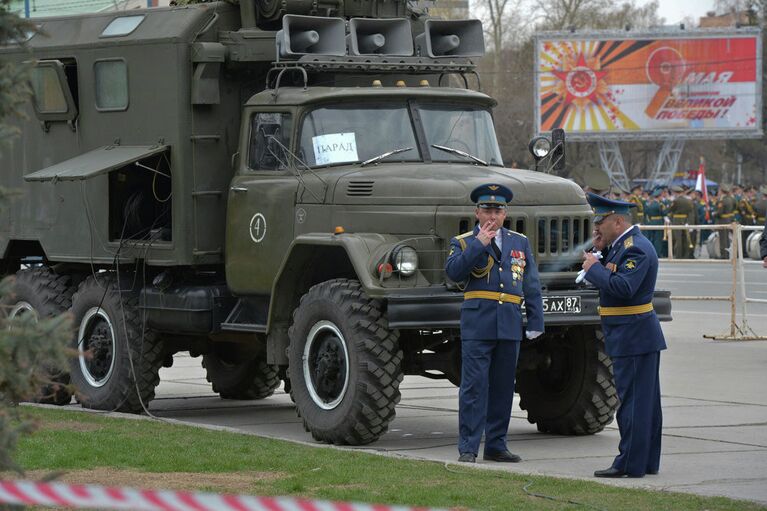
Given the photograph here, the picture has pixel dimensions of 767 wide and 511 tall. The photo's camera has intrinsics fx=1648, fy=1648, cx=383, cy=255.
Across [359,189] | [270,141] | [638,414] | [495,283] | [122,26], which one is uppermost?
[122,26]

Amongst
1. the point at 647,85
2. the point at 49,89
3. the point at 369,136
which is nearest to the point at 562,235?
the point at 369,136

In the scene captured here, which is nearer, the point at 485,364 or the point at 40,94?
the point at 485,364

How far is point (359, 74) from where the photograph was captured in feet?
43.7

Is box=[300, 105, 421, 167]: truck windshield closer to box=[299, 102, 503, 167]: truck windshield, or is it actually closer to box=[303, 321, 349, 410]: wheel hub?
box=[299, 102, 503, 167]: truck windshield

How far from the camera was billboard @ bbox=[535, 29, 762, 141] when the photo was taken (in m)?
70.9

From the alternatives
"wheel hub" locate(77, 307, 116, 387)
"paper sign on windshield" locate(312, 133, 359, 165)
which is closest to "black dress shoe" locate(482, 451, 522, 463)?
"paper sign on windshield" locate(312, 133, 359, 165)

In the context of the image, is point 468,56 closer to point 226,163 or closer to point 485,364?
point 226,163

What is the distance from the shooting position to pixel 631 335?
1035 cm

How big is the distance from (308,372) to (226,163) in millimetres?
2405

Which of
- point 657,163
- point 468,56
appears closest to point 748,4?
point 657,163

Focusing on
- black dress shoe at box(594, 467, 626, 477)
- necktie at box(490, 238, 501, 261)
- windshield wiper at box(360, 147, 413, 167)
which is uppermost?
windshield wiper at box(360, 147, 413, 167)

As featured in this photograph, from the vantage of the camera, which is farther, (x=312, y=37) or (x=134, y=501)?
(x=312, y=37)

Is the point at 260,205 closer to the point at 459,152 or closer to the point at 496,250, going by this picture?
the point at 459,152

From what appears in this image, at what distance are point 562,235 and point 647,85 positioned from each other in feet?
200
